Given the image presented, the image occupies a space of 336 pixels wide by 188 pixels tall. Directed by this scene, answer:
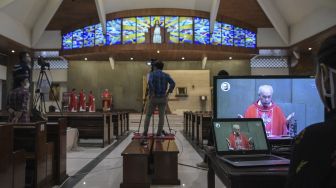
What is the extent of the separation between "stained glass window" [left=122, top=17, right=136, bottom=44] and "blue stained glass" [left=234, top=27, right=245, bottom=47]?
226 inches

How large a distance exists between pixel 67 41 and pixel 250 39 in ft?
35.3

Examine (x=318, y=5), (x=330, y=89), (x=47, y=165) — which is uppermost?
(x=318, y=5)

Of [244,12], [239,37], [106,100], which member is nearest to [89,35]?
[106,100]

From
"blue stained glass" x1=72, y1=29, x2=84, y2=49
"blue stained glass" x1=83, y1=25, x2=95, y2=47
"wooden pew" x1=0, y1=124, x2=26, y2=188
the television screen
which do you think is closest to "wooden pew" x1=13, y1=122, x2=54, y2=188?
"wooden pew" x1=0, y1=124, x2=26, y2=188

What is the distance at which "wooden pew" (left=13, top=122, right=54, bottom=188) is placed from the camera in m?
3.88

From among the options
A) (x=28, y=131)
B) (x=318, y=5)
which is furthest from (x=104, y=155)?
(x=318, y=5)

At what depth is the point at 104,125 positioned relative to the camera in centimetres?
877

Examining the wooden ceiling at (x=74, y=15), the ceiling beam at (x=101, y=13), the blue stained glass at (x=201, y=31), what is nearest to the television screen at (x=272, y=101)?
the ceiling beam at (x=101, y=13)

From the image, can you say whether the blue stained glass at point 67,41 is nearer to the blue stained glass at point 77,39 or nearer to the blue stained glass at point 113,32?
the blue stained glass at point 77,39

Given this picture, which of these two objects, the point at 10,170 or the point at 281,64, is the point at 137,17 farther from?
the point at 10,170

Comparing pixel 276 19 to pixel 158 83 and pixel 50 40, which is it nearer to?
pixel 50 40

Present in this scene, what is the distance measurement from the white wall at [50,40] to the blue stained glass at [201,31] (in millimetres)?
8104

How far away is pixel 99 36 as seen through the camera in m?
19.0

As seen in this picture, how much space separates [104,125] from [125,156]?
15.0 feet
